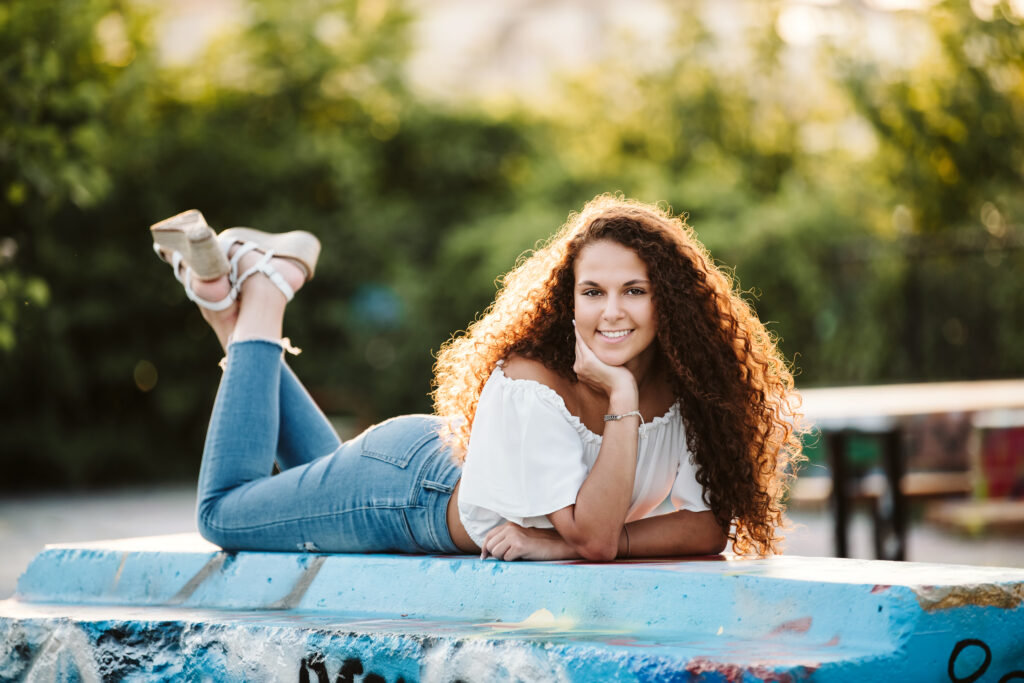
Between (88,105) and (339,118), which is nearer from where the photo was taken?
(88,105)

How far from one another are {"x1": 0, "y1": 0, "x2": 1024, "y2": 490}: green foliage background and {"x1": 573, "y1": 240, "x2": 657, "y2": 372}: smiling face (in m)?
7.96

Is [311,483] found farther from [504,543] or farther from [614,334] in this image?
[614,334]

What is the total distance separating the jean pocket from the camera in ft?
9.90

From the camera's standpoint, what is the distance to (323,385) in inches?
501

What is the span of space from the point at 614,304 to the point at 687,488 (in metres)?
0.49

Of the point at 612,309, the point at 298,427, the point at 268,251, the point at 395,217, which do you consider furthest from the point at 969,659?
the point at 395,217

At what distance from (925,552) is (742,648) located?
541 cm

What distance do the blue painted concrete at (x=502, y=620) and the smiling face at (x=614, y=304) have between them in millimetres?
522

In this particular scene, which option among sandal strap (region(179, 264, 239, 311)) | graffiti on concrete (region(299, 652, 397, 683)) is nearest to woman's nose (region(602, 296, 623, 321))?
graffiti on concrete (region(299, 652, 397, 683))

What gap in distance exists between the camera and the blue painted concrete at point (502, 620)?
6.75 feet

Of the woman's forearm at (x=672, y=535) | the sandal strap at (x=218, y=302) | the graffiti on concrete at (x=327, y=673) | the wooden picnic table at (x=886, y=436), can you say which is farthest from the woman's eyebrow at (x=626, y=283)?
the wooden picnic table at (x=886, y=436)

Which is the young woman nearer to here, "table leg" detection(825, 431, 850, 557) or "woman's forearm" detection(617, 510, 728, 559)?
"woman's forearm" detection(617, 510, 728, 559)

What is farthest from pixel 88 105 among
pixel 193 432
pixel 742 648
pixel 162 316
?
pixel 193 432

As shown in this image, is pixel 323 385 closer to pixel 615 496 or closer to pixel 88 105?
pixel 88 105
